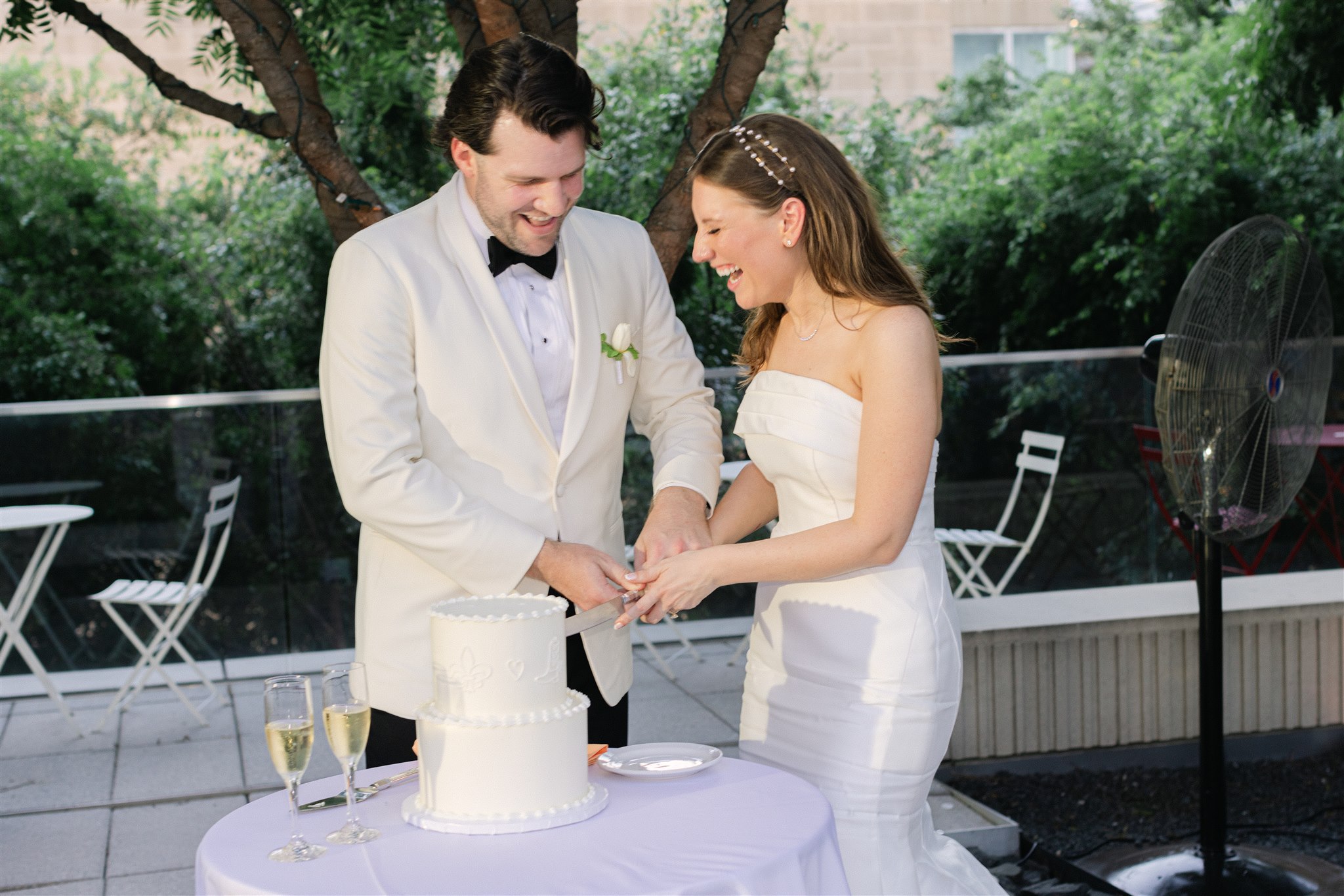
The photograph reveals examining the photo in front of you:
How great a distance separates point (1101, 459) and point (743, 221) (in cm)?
471

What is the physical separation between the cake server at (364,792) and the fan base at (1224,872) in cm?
236

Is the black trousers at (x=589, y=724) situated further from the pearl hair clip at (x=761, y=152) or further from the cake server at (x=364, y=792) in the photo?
the pearl hair clip at (x=761, y=152)

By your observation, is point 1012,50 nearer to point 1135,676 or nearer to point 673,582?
point 1135,676

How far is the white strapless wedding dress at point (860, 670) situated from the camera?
7.83 ft

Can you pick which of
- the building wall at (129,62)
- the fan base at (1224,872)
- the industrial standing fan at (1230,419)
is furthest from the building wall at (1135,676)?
the building wall at (129,62)

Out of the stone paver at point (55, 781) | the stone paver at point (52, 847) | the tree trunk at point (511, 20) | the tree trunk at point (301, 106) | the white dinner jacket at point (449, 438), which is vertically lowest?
the stone paver at point (55, 781)

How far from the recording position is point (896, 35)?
614 inches

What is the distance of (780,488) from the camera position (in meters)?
2.59

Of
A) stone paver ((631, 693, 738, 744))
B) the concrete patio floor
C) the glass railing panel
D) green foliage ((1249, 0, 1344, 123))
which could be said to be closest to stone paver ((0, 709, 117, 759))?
the concrete patio floor

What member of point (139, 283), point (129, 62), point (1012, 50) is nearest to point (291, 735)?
point (139, 283)

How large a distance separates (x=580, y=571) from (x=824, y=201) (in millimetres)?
809

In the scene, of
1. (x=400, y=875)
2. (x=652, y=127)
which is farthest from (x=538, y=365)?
(x=652, y=127)

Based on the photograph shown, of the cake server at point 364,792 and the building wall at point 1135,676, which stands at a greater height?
the cake server at point 364,792

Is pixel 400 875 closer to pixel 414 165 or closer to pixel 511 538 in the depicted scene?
pixel 511 538
